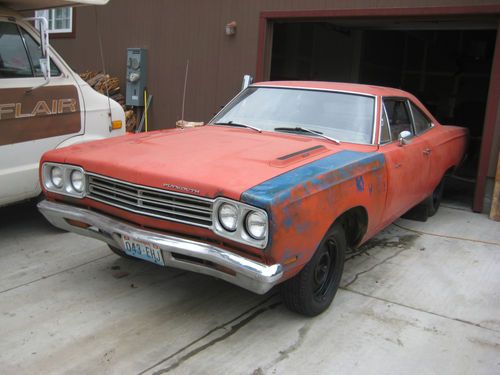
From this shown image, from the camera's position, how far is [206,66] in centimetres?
877

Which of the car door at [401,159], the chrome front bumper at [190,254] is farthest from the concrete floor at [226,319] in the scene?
the car door at [401,159]

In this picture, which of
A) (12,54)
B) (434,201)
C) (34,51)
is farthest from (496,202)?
(12,54)

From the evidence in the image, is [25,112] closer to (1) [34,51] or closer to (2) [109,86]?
(1) [34,51]

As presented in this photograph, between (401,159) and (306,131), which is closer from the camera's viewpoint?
(306,131)

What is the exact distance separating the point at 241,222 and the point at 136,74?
7.35m

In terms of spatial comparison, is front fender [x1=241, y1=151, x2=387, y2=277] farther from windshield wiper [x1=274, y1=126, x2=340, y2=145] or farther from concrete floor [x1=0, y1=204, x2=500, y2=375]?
concrete floor [x1=0, y1=204, x2=500, y2=375]

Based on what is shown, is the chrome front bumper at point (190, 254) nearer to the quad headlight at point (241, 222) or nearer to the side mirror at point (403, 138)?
the quad headlight at point (241, 222)

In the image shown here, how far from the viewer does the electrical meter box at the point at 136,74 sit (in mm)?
9445

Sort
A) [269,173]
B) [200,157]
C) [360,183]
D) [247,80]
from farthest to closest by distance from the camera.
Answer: [247,80]
[360,183]
[200,157]
[269,173]

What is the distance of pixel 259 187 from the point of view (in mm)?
2846

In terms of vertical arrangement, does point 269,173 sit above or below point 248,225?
above

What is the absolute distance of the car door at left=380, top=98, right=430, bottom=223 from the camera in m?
4.19

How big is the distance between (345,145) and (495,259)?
212 cm

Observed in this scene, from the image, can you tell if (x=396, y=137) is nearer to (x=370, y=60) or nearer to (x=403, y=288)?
(x=403, y=288)
